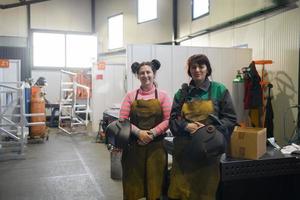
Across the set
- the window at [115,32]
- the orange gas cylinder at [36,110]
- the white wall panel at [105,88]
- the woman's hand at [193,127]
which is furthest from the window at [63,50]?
the woman's hand at [193,127]

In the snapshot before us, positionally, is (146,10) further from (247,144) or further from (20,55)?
(247,144)

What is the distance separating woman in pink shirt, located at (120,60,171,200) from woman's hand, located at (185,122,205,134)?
1.10ft

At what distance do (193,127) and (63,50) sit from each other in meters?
9.52

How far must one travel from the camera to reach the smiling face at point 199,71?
221cm

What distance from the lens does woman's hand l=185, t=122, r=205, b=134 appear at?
2109 millimetres

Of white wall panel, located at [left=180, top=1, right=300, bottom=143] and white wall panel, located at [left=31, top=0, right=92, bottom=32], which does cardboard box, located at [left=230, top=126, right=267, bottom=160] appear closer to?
white wall panel, located at [left=180, top=1, right=300, bottom=143]

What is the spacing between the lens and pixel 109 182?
168 inches

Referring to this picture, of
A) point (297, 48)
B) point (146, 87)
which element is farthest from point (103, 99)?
point (146, 87)

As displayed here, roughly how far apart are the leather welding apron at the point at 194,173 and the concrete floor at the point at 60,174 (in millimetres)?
1633

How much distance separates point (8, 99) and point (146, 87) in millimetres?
5261

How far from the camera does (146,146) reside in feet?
8.14

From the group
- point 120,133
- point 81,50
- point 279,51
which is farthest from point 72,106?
point 120,133

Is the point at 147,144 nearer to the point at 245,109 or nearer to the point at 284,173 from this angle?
the point at 284,173

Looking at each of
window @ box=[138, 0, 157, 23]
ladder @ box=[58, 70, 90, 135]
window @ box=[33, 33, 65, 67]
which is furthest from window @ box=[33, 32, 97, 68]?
window @ box=[138, 0, 157, 23]
